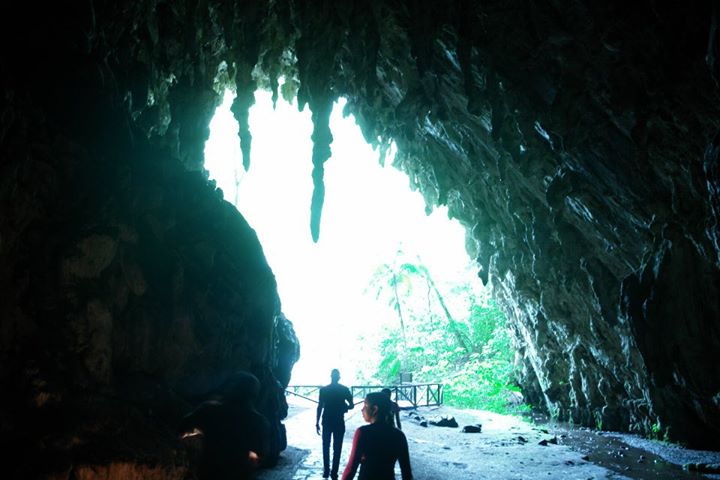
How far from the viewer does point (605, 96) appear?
28.0 ft

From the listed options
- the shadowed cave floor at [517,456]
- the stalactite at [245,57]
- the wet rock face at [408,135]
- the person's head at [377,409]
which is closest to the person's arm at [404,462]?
the person's head at [377,409]

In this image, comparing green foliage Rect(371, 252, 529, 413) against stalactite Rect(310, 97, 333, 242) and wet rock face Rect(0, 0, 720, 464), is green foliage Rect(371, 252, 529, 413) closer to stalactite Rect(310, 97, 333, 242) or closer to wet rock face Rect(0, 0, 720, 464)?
wet rock face Rect(0, 0, 720, 464)

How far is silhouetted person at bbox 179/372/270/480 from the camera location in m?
4.36

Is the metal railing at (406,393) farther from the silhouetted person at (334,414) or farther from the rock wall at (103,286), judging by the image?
the silhouetted person at (334,414)

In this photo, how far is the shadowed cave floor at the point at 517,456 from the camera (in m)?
8.20

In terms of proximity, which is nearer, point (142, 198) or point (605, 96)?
point (605, 96)

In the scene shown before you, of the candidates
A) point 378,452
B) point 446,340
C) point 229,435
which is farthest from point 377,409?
point 446,340

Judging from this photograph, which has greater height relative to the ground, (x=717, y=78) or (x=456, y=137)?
(x=456, y=137)

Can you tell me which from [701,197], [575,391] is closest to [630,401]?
[575,391]

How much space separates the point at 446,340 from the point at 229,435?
36.6m

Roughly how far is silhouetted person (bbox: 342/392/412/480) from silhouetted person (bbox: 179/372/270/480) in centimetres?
172

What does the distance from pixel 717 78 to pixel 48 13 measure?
1116 centimetres

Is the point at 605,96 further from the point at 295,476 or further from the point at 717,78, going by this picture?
the point at 295,476

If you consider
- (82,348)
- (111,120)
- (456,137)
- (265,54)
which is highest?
(265,54)
